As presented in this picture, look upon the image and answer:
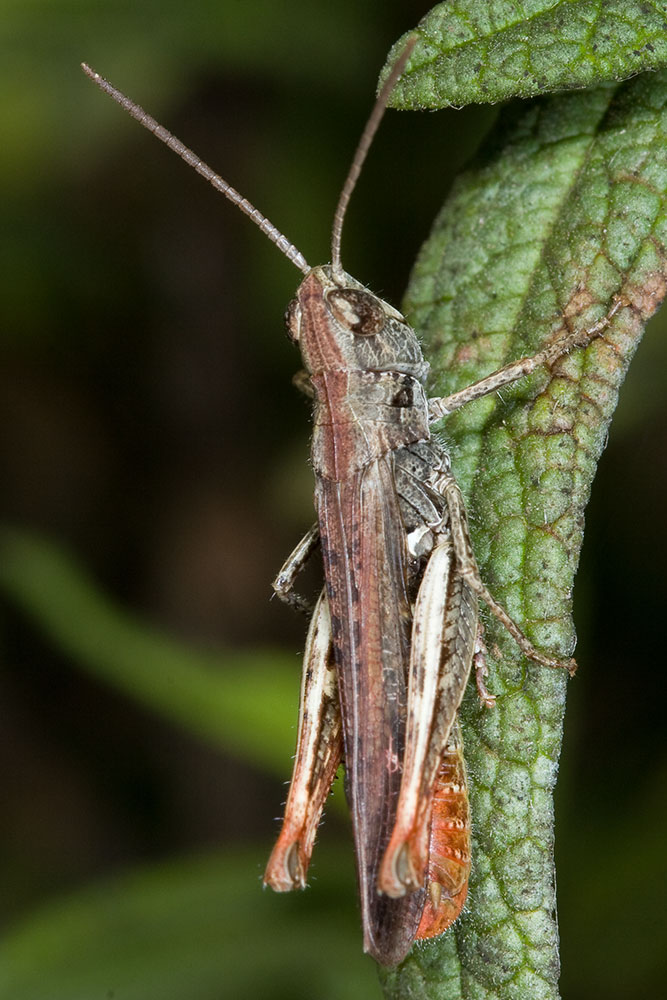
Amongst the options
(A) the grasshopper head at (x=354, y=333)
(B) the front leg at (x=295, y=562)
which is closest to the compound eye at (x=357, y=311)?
(A) the grasshopper head at (x=354, y=333)

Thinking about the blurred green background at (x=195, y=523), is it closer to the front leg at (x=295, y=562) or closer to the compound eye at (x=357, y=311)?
the front leg at (x=295, y=562)

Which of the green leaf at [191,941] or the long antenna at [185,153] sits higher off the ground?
the long antenna at [185,153]

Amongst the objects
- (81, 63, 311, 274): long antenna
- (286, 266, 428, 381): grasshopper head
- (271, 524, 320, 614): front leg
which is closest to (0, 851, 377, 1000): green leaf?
(271, 524, 320, 614): front leg

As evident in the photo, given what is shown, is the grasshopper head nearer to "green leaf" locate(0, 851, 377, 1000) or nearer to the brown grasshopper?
the brown grasshopper

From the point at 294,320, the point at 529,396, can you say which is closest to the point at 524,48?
the point at 529,396

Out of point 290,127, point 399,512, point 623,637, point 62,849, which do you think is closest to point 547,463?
point 399,512

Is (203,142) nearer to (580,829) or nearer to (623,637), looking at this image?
(623,637)

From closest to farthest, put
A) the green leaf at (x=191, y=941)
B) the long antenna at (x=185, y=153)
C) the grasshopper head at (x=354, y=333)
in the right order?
the long antenna at (x=185, y=153) < the grasshopper head at (x=354, y=333) < the green leaf at (x=191, y=941)
